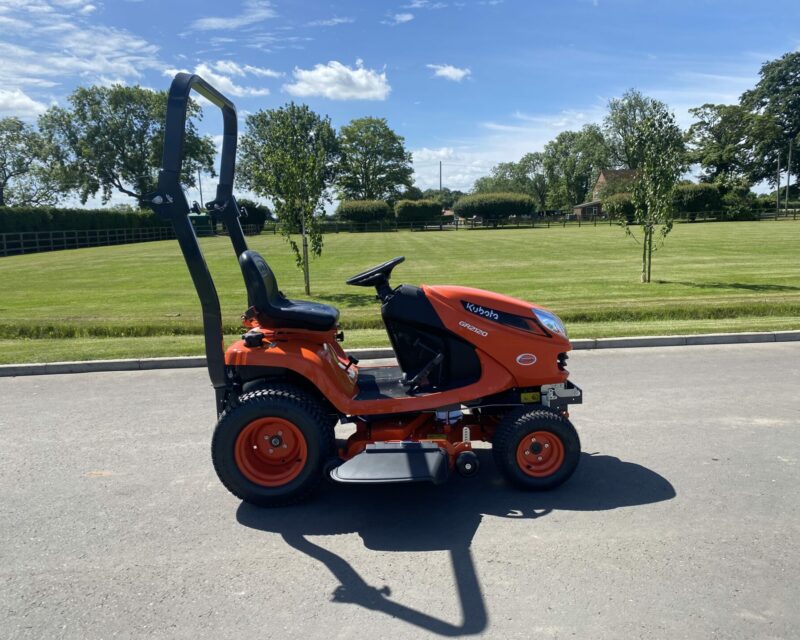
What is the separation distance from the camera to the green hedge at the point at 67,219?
39562 millimetres

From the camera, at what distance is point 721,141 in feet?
252

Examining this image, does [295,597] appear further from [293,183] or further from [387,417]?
[293,183]

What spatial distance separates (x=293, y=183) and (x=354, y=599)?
1218 cm

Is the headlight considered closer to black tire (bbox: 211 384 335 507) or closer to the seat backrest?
black tire (bbox: 211 384 335 507)

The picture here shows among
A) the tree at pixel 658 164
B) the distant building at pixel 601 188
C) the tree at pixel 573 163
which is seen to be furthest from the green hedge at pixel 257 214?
the tree at pixel 658 164

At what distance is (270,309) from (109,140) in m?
71.7

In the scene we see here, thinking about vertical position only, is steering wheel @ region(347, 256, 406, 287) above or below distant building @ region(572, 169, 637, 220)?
below

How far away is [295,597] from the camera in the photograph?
9.89 ft

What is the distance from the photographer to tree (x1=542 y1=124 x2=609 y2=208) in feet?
277

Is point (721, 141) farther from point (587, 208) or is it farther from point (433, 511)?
point (433, 511)

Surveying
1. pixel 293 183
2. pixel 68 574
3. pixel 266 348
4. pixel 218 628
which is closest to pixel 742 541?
pixel 218 628

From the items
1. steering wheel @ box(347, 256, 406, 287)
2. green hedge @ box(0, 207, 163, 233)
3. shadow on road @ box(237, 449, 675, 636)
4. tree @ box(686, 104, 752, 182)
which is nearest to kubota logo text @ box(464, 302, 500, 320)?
steering wheel @ box(347, 256, 406, 287)

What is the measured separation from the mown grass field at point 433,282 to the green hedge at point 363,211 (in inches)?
1365

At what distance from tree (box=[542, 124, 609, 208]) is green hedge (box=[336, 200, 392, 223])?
122 ft
